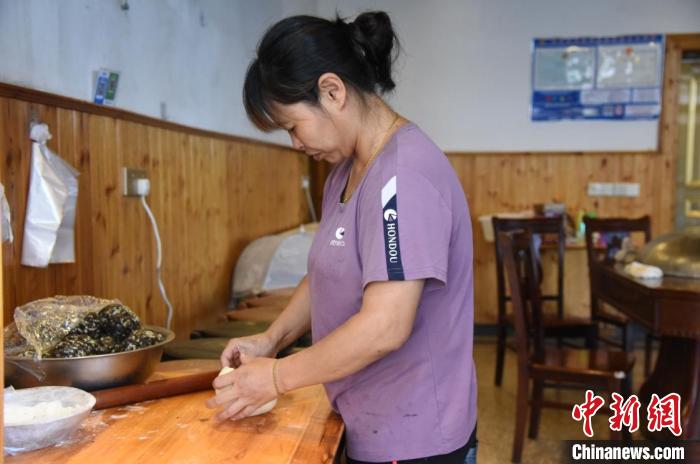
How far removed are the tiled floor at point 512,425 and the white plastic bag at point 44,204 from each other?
1976 millimetres

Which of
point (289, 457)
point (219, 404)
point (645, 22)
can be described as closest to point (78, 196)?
point (219, 404)

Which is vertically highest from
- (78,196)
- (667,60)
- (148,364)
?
(667,60)

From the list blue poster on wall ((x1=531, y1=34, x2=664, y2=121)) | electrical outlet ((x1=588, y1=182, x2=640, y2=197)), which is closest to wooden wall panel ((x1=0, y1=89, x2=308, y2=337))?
blue poster on wall ((x1=531, y1=34, x2=664, y2=121))

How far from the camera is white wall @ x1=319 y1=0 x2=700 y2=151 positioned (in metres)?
4.86

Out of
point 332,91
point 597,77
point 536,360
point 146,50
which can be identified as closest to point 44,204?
point 146,50

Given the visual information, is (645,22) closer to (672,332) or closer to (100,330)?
(672,332)

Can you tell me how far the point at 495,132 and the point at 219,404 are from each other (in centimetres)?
429

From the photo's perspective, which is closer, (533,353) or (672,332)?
(672,332)

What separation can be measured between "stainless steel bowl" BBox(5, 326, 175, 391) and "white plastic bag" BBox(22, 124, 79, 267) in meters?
0.49

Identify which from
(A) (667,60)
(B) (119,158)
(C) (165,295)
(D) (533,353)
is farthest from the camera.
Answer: (A) (667,60)

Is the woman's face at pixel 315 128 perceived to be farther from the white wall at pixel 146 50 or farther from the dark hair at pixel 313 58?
the white wall at pixel 146 50

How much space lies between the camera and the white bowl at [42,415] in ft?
3.19

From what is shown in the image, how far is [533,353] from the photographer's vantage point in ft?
9.19

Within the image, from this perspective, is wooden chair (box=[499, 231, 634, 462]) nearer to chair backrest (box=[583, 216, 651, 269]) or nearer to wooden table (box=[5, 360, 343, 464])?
chair backrest (box=[583, 216, 651, 269])
